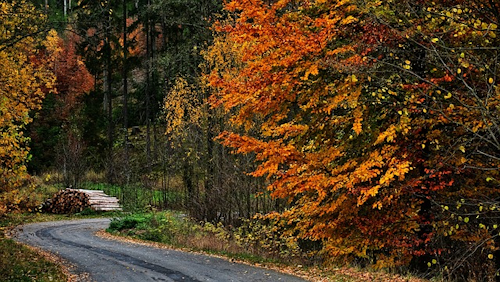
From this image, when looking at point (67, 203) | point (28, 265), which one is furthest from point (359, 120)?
point (67, 203)

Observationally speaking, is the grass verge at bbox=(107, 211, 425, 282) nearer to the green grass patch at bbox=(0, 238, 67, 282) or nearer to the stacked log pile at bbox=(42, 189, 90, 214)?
the green grass patch at bbox=(0, 238, 67, 282)

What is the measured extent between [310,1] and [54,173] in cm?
2890

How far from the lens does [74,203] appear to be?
2736 centimetres

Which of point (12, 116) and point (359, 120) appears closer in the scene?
point (359, 120)

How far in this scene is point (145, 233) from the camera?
1797 centimetres

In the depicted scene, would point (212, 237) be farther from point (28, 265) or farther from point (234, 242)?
point (28, 265)

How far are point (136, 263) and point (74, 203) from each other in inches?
677

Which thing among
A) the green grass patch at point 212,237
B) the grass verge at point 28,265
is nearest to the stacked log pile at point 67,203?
the green grass patch at point 212,237

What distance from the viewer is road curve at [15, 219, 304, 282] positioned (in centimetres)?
1014

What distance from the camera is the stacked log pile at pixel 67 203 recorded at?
89.8ft

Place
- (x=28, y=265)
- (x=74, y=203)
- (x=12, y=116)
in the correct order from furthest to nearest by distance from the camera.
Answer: (x=74, y=203), (x=28, y=265), (x=12, y=116)

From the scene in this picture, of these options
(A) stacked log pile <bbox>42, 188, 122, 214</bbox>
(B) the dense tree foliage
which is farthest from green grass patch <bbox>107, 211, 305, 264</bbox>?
(A) stacked log pile <bbox>42, 188, 122, 214</bbox>

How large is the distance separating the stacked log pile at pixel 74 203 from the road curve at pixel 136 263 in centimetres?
965

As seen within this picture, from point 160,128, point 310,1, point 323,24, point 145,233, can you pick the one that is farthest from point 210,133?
point 160,128
